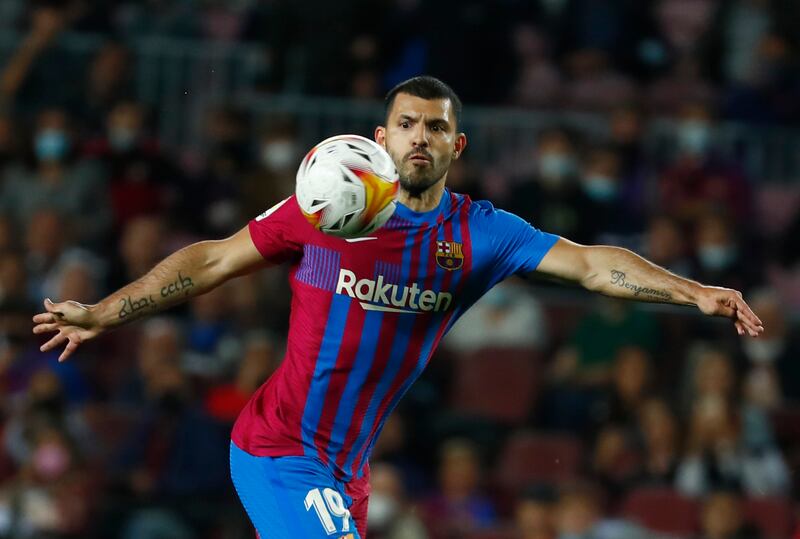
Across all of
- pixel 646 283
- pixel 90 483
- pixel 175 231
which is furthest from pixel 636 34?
pixel 646 283

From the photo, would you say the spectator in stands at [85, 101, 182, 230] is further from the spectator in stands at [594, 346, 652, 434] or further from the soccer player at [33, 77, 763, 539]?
the soccer player at [33, 77, 763, 539]

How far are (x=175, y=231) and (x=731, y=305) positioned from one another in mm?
7431

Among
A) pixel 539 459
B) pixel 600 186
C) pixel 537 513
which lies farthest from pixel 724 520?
pixel 600 186

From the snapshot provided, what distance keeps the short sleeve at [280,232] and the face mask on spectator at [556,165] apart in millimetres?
6554

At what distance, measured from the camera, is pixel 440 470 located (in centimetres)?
1126

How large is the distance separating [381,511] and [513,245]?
14.5 feet

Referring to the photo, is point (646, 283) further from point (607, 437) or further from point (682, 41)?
point (682, 41)

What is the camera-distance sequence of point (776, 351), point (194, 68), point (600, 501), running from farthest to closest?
point (194, 68) < point (776, 351) < point (600, 501)

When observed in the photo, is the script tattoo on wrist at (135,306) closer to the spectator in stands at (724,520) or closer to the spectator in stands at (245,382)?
the spectator in stands at (245,382)

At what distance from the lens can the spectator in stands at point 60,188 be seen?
12.7 meters

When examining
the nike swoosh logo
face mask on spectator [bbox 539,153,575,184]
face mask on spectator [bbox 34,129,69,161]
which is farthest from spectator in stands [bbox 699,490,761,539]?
face mask on spectator [bbox 34,129,69,161]

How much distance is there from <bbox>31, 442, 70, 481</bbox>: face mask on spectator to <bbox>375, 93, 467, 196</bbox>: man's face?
5.38 metres

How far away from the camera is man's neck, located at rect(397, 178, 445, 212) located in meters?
6.38

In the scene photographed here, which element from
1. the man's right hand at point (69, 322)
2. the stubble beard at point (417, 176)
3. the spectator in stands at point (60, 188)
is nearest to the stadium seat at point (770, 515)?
the stubble beard at point (417, 176)
